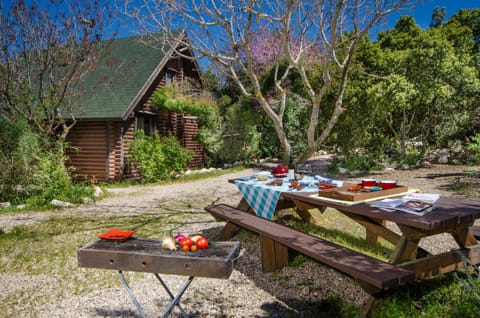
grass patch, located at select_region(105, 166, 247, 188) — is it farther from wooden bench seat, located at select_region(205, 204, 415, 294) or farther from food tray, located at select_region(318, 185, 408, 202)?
food tray, located at select_region(318, 185, 408, 202)

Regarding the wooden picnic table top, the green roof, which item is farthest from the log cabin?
the wooden picnic table top

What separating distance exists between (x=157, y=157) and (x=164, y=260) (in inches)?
382

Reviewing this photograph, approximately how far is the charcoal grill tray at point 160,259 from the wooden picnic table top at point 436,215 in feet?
4.35

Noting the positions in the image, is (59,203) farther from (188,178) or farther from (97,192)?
(188,178)

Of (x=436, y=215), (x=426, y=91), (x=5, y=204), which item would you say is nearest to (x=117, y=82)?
(x=5, y=204)

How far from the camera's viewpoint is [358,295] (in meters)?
3.32

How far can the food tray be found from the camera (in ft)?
11.5

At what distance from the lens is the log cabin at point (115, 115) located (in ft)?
38.4

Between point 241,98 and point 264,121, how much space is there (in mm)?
2337

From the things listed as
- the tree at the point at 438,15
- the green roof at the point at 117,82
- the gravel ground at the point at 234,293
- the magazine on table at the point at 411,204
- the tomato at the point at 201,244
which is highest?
the tree at the point at 438,15

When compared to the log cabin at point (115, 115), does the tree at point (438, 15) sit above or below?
above

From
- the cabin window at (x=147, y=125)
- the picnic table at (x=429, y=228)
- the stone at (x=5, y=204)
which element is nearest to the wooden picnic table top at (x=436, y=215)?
the picnic table at (x=429, y=228)

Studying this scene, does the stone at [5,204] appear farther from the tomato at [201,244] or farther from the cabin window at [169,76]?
the cabin window at [169,76]

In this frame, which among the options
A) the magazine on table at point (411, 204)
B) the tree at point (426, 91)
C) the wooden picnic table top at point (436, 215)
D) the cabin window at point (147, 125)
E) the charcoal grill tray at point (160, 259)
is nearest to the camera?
the charcoal grill tray at point (160, 259)
